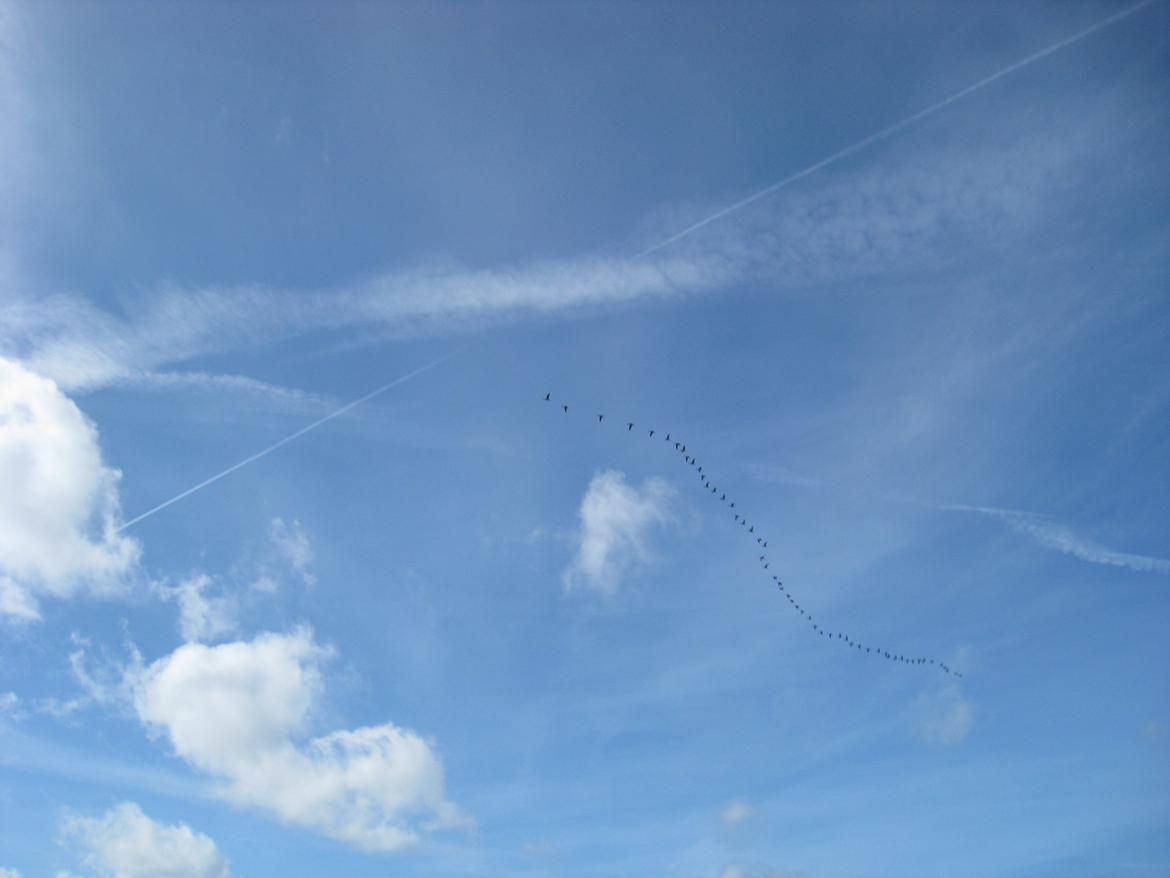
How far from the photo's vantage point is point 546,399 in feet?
373

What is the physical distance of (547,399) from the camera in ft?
374

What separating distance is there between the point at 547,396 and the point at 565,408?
537 centimetres

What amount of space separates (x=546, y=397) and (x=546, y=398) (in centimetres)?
47

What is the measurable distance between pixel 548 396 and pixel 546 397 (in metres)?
0.61

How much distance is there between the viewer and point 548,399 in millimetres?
114125

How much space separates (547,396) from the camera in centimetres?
11512

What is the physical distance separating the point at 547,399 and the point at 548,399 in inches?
6.1

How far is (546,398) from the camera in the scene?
114 meters

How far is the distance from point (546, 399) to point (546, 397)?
95cm

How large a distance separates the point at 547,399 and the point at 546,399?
400mm

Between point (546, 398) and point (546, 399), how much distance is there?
0.47 metres

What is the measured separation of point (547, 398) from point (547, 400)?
888 mm

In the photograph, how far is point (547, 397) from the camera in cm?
11488
